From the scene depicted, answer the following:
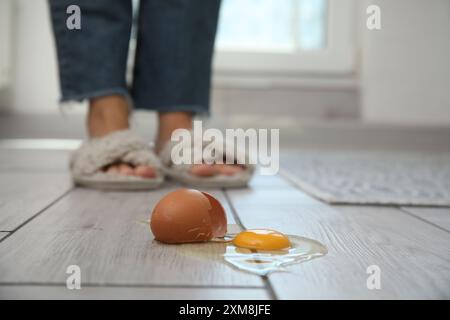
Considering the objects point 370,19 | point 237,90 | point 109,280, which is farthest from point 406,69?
point 109,280

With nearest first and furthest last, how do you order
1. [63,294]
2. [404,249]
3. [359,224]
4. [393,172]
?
[63,294] < [404,249] < [359,224] < [393,172]

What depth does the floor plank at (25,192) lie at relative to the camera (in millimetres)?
725

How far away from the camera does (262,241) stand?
1.87 feet

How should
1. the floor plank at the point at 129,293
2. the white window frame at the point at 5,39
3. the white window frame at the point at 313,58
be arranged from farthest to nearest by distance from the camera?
the white window frame at the point at 313,58
the white window frame at the point at 5,39
the floor plank at the point at 129,293

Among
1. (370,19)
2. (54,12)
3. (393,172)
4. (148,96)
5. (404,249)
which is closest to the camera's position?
(404,249)

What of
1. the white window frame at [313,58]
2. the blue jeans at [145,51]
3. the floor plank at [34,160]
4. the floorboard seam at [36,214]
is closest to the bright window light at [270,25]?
the white window frame at [313,58]

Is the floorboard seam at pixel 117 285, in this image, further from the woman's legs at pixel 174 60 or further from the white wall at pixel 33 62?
the white wall at pixel 33 62

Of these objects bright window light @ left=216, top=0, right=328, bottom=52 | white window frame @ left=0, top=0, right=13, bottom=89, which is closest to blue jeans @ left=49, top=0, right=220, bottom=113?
white window frame @ left=0, top=0, right=13, bottom=89

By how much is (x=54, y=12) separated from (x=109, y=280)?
26.7 inches

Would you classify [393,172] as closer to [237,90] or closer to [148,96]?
[148,96]

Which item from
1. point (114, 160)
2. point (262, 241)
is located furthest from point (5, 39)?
point (262, 241)

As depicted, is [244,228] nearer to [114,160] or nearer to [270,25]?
[114,160]

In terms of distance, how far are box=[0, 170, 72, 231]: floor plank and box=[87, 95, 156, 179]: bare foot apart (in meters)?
0.10

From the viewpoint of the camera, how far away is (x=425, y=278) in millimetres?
489
